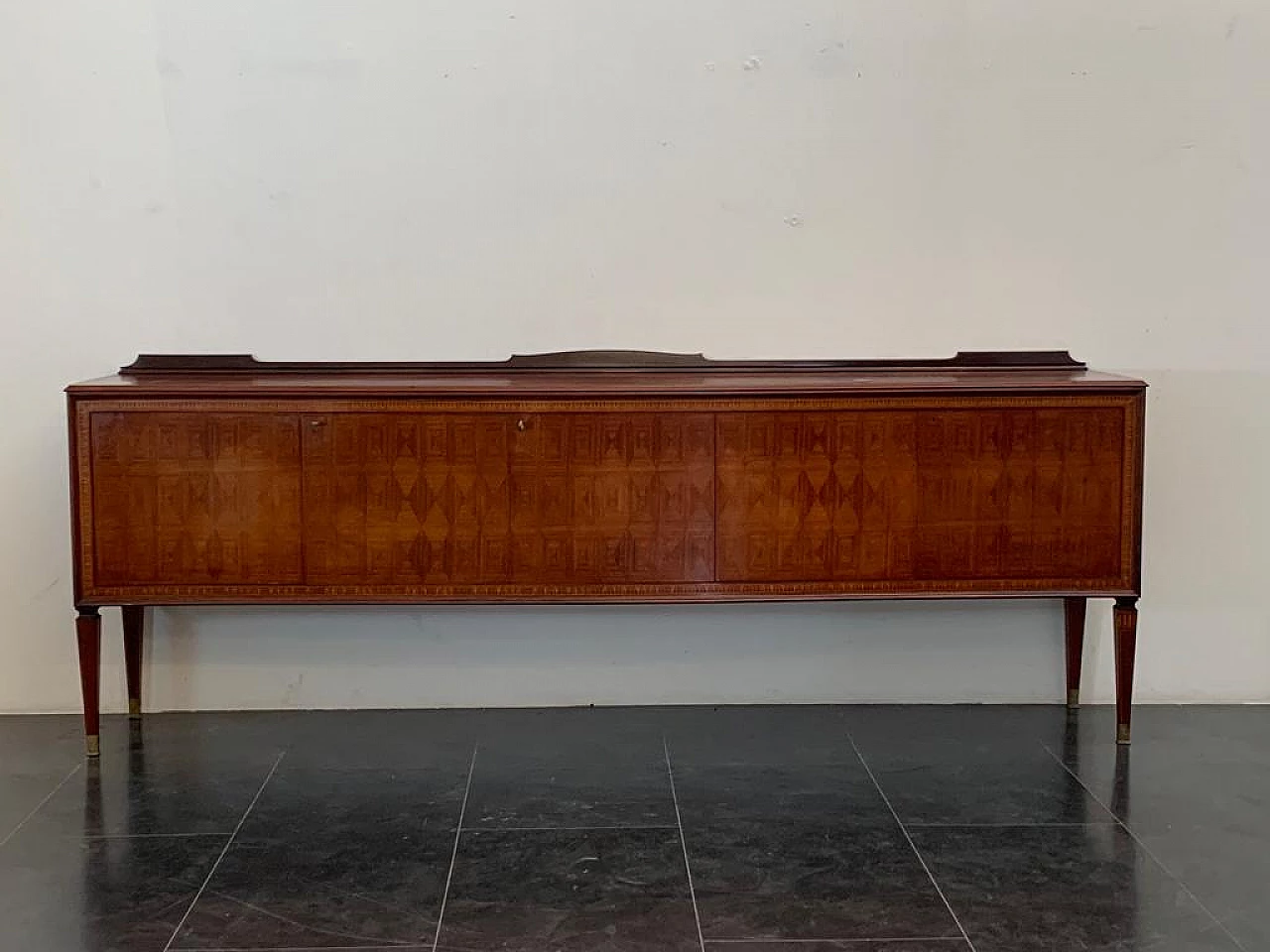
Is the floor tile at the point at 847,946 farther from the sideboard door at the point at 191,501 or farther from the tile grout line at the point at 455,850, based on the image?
the sideboard door at the point at 191,501

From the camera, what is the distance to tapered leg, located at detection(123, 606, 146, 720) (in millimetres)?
3537

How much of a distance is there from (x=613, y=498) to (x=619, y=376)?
1.19ft

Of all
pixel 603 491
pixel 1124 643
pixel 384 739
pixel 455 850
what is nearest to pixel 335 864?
pixel 455 850

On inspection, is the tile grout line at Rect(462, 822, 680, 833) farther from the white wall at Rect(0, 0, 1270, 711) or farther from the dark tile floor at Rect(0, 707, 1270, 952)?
the white wall at Rect(0, 0, 1270, 711)

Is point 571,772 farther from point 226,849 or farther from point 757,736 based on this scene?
point 226,849

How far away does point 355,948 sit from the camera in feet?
7.84

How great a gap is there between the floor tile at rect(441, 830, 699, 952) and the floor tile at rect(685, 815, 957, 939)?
0.19 ft

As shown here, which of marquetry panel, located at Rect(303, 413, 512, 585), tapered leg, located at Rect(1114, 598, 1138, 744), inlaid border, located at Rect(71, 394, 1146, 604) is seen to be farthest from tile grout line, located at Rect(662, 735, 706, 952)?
tapered leg, located at Rect(1114, 598, 1138, 744)

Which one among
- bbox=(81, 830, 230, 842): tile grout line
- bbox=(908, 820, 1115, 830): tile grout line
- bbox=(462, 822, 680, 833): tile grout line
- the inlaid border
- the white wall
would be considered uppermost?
the white wall

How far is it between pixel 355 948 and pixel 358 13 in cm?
216

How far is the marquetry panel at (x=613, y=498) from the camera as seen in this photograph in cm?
318

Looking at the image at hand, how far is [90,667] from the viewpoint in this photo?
329cm

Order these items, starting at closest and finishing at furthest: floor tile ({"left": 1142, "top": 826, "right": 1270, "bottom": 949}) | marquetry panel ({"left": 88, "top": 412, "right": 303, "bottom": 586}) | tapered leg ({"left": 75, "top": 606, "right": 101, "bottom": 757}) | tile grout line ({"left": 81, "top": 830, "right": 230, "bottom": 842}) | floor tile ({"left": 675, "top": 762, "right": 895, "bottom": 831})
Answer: floor tile ({"left": 1142, "top": 826, "right": 1270, "bottom": 949}) < tile grout line ({"left": 81, "top": 830, "right": 230, "bottom": 842}) < floor tile ({"left": 675, "top": 762, "right": 895, "bottom": 831}) < marquetry panel ({"left": 88, "top": 412, "right": 303, "bottom": 586}) < tapered leg ({"left": 75, "top": 606, "right": 101, "bottom": 757})

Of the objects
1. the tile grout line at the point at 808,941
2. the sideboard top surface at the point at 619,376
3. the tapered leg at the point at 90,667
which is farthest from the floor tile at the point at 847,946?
the tapered leg at the point at 90,667
